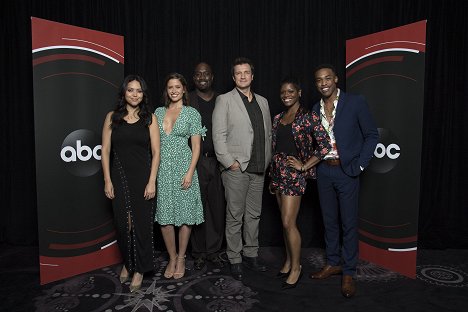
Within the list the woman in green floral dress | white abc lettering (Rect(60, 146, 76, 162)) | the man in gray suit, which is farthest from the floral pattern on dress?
white abc lettering (Rect(60, 146, 76, 162))

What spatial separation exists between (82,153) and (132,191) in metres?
0.68

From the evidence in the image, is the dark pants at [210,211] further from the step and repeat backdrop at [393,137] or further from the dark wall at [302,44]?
the step and repeat backdrop at [393,137]

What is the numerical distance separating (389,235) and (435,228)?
975 millimetres

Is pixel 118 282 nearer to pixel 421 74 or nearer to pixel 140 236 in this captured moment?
pixel 140 236

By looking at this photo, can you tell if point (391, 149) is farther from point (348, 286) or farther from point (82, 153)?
point (82, 153)

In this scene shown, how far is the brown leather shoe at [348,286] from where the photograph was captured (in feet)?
8.73

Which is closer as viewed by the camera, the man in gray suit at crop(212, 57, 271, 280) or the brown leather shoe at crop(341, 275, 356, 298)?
the brown leather shoe at crop(341, 275, 356, 298)

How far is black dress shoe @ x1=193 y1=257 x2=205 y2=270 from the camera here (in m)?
3.19

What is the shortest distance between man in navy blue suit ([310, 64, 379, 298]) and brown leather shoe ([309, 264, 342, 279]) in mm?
176

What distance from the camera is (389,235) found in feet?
10.3

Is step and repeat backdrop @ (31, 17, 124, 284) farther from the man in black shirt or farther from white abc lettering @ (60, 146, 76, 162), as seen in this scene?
the man in black shirt

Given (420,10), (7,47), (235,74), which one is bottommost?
(235,74)

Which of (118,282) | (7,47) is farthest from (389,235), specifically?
(7,47)

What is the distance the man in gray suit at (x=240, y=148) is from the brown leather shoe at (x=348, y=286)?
725 millimetres
